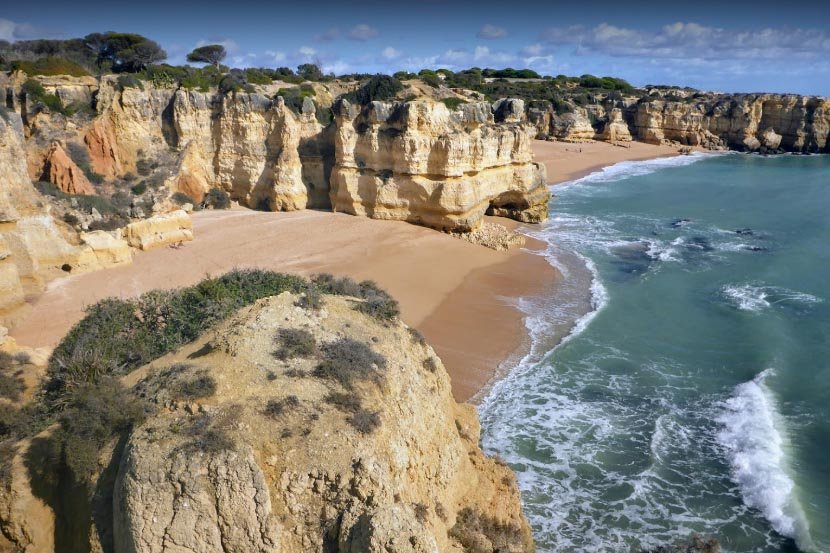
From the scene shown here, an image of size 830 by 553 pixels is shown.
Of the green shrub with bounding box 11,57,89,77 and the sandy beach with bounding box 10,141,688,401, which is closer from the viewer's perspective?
the sandy beach with bounding box 10,141,688,401

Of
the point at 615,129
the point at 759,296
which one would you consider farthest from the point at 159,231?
the point at 615,129

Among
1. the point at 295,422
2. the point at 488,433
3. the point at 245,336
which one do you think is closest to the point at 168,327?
the point at 245,336

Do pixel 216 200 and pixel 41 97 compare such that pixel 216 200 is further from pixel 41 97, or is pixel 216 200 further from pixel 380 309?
pixel 380 309

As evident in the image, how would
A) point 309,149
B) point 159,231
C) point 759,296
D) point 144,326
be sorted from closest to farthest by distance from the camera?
point 144,326 → point 759,296 → point 159,231 → point 309,149

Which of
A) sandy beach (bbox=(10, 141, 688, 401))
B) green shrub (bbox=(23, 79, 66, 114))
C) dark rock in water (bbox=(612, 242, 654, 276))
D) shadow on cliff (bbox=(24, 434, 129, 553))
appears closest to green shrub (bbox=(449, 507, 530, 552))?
shadow on cliff (bbox=(24, 434, 129, 553))

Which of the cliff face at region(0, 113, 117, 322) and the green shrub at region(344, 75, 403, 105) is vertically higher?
the green shrub at region(344, 75, 403, 105)

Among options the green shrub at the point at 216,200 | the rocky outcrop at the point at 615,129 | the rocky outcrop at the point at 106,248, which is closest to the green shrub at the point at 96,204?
the rocky outcrop at the point at 106,248

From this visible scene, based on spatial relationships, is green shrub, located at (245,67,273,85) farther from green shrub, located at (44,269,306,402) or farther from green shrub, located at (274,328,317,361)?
green shrub, located at (274,328,317,361)
